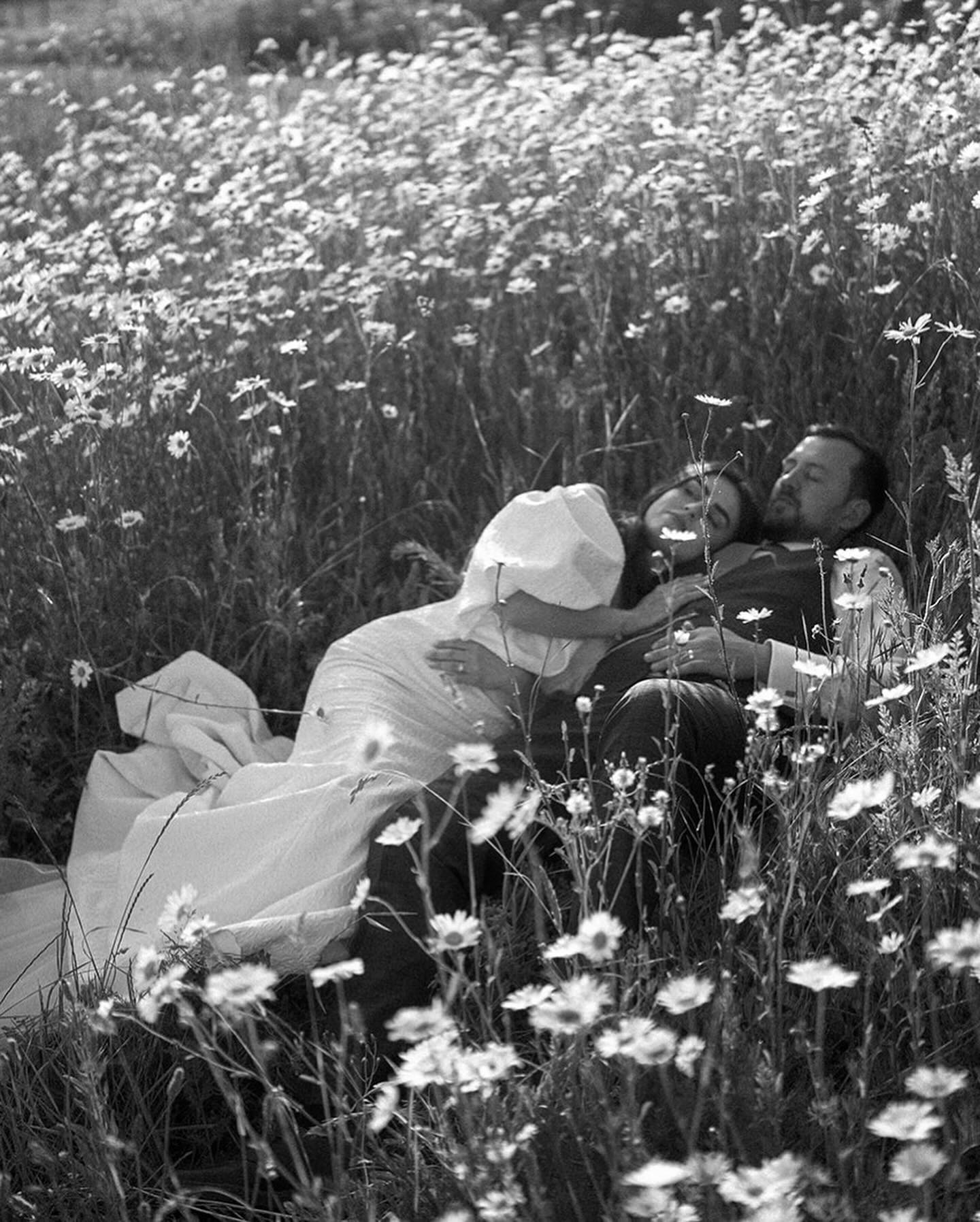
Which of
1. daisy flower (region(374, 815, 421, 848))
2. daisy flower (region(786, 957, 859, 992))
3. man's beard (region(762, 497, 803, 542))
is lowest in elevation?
man's beard (region(762, 497, 803, 542))

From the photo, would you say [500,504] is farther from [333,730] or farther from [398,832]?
[398,832]

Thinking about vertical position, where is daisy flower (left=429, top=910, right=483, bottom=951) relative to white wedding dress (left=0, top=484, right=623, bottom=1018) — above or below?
above

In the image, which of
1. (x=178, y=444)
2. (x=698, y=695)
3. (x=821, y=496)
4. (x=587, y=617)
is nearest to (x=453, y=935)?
(x=698, y=695)

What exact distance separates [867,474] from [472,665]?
935 millimetres

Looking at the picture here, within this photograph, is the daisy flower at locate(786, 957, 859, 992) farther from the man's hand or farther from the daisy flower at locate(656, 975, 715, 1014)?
→ the man's hand

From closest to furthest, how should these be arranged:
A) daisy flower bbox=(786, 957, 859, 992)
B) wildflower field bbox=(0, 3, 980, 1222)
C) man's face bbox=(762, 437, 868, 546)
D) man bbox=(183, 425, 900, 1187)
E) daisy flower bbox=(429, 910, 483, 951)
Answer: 1. daisy flower bbox=(786, 957, 859, 992)
2. daisy flower bbox=(429, 910, 483, 951)
3. wildflower field bbox=(0, 3, 980, 1222)
4. man bbox=(183, 425, 900, 1187)
5. man's face bbox=(762, 437, 868, 546)

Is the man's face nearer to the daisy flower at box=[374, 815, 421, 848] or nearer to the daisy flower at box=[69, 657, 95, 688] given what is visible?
the daisy flower at box=[69, 657, 95, 688]

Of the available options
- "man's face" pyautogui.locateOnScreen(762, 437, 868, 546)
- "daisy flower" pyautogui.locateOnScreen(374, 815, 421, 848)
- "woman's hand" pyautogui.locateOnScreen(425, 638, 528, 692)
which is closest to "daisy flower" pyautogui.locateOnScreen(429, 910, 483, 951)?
"daisy flower" pyautogui.locateOnScreen(374, 815, 421, 848)

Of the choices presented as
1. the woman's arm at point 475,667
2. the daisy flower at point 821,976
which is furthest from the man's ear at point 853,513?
the daisy flower at point 821,976

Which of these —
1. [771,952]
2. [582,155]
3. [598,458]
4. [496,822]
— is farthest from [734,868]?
[582,155]

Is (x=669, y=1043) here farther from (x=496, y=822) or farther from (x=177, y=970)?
(x=177, y=970)

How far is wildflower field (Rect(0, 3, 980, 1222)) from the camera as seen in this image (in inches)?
63.2

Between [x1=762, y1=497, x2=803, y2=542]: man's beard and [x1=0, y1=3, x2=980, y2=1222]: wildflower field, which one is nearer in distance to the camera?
[x1=0, y1=3, x2=980, y2=1222]: wildflower field

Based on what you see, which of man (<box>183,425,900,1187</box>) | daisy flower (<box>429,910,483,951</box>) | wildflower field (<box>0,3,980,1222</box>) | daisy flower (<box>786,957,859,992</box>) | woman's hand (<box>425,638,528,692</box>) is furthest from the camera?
woman's hand (<box>425,638,528,692</box>)
